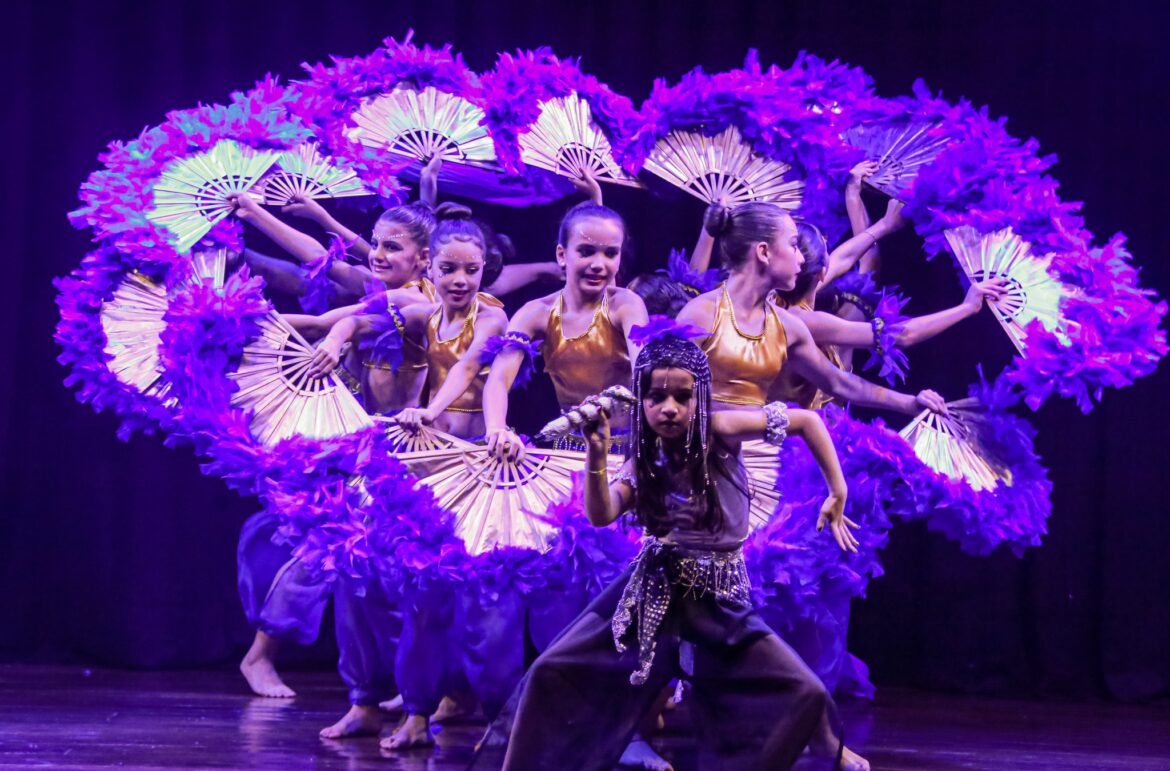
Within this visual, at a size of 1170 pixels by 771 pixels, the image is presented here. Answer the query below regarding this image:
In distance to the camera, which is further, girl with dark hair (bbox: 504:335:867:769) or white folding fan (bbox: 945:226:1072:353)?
white folding fan (bbox: 945:226:1072:353)

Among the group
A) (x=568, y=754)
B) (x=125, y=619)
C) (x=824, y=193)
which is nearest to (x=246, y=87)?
(x=125, y=619)

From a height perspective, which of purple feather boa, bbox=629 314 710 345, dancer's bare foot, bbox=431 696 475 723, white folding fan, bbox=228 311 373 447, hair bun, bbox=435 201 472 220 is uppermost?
hair bun, bbox=435 201 472 220

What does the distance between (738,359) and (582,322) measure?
473mm

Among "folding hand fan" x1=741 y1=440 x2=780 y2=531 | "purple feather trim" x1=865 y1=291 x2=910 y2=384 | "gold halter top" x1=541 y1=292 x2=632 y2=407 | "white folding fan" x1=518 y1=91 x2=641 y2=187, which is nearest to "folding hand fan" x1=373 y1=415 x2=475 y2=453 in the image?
"gold halter top" x1=541 y1=292 x2=632 y2=407

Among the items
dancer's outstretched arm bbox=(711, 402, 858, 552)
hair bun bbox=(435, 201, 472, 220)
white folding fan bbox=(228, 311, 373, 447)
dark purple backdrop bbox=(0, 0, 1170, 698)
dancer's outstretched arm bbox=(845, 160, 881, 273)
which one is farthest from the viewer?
dark purple backdrop bbox=(0, 0, 1170, 698)

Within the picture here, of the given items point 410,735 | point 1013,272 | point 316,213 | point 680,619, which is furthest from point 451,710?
point 1013,272

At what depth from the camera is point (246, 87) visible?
5.91 meters

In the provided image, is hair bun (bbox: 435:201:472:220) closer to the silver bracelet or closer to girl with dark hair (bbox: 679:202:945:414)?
girl with dark hair (bbox: 679:202:945:414)

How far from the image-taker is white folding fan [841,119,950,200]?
4566mm

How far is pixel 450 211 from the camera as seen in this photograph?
15.3 feet

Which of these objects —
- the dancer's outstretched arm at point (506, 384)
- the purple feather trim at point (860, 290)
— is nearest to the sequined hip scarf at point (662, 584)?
the dancer's outstretched arm at point (506, 384)

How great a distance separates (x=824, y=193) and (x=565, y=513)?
4.82ft

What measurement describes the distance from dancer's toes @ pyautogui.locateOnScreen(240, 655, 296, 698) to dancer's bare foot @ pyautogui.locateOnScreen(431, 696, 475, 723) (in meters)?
0.70

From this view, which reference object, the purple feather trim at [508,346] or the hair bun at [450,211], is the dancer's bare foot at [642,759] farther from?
the hair bun at [450,211]
